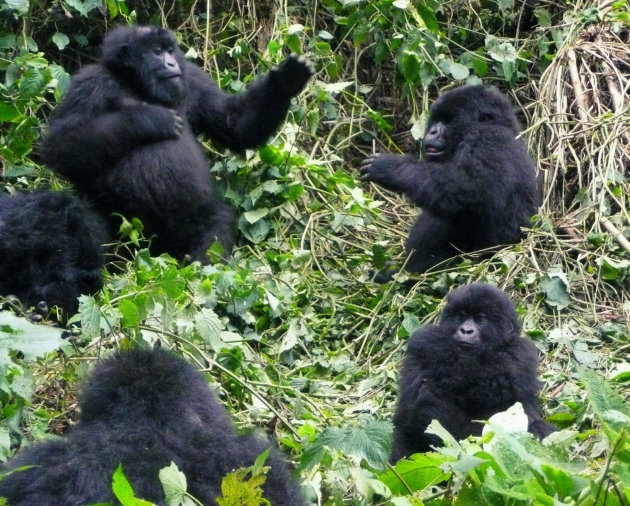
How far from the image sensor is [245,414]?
4.88 m

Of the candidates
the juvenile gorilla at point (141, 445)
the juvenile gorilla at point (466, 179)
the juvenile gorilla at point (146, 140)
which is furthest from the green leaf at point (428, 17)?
the juvenile gorilla at point (141, 445)

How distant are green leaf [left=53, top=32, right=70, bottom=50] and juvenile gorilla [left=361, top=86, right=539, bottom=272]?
→ 190cm

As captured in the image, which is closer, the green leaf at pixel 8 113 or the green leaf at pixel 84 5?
the green leaf at pixel 8 113

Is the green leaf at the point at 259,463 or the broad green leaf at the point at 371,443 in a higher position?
the green leaf at the point at 259,463

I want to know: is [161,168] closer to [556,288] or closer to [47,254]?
[47,254]

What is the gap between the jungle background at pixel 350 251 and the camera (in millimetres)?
3830

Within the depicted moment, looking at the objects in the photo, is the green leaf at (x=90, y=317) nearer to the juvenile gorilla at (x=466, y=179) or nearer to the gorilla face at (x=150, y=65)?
the gorilla face at (x=150, y=65)

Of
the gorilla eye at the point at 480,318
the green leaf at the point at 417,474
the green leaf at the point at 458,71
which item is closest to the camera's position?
the green leaf at the point at 417,474

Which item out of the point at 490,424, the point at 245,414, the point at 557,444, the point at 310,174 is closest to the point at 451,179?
the point at 310,174

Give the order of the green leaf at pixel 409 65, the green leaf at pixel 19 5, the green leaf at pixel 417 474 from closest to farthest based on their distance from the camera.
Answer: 1. the green leaf at pixel 417 474
2. the green leaf at pixel 19 5
3. the green leaf at pixel 409 65

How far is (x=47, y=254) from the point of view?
571cm

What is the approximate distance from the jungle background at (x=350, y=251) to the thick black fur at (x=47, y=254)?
157 millimetres

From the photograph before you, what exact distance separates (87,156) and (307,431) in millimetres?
2512

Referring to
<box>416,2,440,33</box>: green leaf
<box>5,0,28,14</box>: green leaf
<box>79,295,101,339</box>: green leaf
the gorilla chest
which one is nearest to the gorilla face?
the gorilla chest
